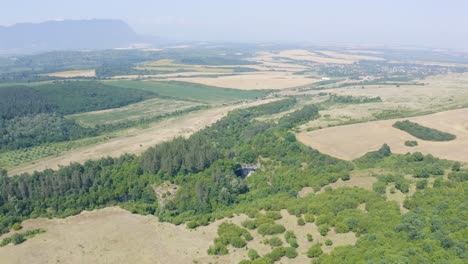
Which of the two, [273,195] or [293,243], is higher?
[293,243]

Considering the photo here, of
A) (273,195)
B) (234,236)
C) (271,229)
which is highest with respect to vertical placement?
(271,229)

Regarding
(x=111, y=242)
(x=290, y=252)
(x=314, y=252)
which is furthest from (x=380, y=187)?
(x=111, y=242)

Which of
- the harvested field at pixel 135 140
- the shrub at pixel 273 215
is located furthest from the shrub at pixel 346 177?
the harvested field at pixel 135 140

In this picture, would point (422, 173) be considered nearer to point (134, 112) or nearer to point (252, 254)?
point (252, 254)

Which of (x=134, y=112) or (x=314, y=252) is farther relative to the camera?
(x=134, y=112)

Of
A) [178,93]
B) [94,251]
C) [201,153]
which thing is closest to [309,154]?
[201,153]

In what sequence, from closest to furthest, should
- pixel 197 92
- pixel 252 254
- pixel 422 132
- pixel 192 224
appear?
pixel 252 254 < pixel 192 224 < pixel 422 132 < pixel 197 92

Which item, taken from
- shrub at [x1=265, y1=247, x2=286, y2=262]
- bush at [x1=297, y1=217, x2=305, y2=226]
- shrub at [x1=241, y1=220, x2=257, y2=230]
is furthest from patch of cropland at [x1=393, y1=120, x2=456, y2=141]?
shrub at [x1=265, y1=247, x2=286, y2=262]
